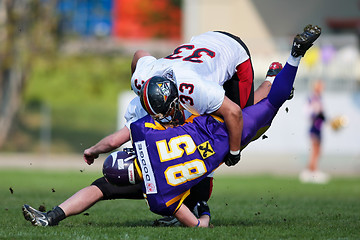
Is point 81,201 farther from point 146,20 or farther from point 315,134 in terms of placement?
point 146,20

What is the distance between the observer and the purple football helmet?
590 centimetres

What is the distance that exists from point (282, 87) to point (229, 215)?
5.53ft

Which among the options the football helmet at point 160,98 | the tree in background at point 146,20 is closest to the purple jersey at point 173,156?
the football helmet at point 160,98

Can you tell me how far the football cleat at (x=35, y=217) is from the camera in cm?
595

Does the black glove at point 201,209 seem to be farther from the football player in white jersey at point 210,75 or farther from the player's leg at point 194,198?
the football player in white jersey at point 210,75

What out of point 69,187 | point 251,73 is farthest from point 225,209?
point 69,187

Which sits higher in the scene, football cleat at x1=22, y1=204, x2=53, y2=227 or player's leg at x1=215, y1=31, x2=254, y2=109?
player's leg at x1=215, y1=31, x2=254, y2=109

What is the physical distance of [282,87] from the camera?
6277 millimetres

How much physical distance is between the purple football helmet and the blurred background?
182 inches

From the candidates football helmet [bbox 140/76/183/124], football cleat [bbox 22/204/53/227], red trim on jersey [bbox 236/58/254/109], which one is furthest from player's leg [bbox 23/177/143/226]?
red trim on jersey [bbox 236/58/254/109]

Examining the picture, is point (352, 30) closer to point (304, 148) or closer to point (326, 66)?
point (326, 66)

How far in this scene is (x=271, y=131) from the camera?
17297 millimetres

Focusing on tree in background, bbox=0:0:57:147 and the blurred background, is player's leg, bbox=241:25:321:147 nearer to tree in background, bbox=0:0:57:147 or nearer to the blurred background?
the blurred background

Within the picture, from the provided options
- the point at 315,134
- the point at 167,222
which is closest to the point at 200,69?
the point at 167,222
